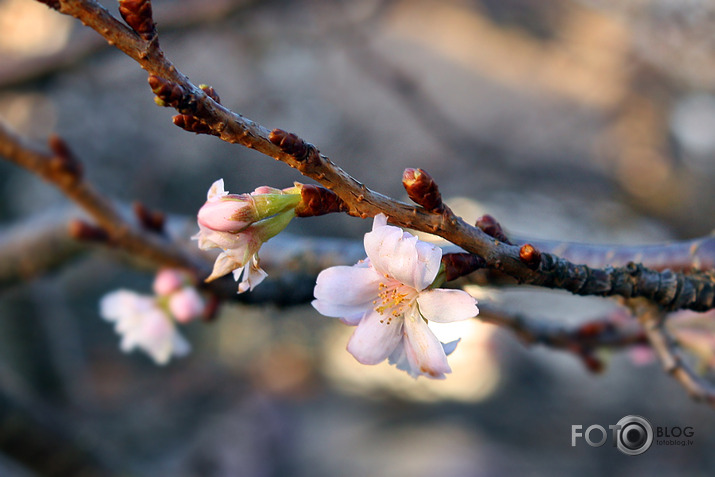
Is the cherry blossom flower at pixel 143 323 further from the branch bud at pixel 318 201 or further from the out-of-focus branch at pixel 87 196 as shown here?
the branch bud at pixel 318 201

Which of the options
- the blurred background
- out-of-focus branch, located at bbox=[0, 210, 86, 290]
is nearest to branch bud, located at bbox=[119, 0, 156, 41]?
out-of-focus branch, located at bbox=[0, 210, 86, 290]

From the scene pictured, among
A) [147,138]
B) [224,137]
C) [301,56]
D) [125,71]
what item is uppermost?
[301,56]

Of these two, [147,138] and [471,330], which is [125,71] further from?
[471,330]

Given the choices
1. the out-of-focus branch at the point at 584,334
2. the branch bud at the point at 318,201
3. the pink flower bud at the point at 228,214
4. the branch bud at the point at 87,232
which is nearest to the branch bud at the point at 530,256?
the branch bud at the point at 318,201

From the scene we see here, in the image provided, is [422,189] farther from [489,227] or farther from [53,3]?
[53,3]

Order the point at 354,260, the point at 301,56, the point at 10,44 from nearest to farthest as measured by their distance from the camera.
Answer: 1. the point at 354,260
2. the point at 10,44
3. the point at 301,56

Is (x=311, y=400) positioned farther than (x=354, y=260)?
Yes

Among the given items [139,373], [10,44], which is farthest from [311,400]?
[10,44]
